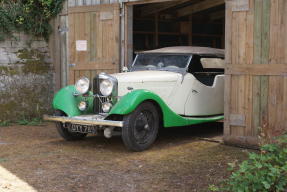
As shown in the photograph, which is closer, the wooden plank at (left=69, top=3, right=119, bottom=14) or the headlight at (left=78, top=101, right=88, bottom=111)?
the headlight at (left=78, top=101, right=88, bottom=111)

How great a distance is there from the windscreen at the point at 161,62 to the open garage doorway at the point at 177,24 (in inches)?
131

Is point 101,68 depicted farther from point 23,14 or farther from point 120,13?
point 23,14

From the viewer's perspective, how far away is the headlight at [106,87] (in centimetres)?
596

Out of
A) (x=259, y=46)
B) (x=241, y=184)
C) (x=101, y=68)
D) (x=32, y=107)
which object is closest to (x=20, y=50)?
(x=32, y=107)

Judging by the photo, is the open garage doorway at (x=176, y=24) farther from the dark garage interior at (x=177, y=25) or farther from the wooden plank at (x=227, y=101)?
the wooden plank at (x=227, y=101)

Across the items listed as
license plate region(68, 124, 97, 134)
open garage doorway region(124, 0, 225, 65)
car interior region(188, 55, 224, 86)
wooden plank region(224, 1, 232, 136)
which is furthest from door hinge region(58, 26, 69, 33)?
wooden plank region(224, 1, 232, 136)

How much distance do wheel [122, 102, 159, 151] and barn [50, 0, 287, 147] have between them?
112cm

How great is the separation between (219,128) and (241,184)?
464 centimetres

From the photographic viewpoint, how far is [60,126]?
21.4ft

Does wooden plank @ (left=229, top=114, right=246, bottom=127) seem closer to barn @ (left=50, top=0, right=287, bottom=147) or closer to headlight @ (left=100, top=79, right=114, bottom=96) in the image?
barn @ (left=50, top=0, right=287, bottom=147)

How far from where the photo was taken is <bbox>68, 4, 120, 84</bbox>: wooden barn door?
26.3 ft

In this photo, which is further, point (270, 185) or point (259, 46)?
point (259, 46)

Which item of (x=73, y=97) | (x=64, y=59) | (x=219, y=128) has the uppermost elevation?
(x=64, y=59)

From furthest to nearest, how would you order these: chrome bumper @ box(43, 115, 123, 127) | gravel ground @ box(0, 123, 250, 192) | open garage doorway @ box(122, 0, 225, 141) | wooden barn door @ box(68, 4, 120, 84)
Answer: open garage doorway @ box(122, 0, 225, 141)
wooden barn door @ box(68, 4, 120, 84)
chrome bumper @ box(43, 115, 123, 127)
gravel ground @ box(0, 123, 250, 192)
